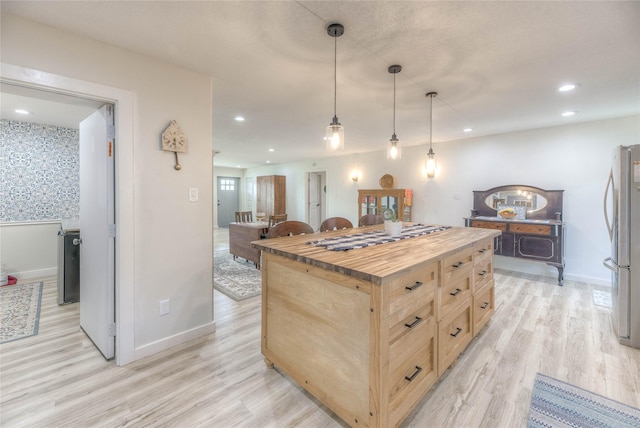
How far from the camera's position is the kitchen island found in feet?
4.46

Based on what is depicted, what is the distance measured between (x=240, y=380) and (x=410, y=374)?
3.84ft

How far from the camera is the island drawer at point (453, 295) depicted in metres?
1.80

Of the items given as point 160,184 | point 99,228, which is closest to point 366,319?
point 160,184

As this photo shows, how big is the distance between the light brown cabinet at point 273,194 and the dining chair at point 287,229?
6440 mm

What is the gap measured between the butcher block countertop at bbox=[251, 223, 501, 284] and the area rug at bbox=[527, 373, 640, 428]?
1046 millimetres

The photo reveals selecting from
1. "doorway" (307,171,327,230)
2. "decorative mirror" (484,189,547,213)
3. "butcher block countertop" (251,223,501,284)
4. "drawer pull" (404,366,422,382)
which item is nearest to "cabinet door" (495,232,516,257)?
"decorative mirror" (484,189,547,213)

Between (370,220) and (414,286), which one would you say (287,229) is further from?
(370,220)

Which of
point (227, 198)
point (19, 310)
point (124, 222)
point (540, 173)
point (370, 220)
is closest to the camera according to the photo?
point (124, 222)

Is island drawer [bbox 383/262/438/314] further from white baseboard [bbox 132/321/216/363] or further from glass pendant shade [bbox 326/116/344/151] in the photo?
white baseboard [bbox 132/321/216/363]

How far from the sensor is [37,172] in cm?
414

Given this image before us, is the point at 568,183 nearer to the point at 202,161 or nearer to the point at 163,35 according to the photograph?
the point at 202,161

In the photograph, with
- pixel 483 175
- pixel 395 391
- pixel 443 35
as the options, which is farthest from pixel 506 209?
pixel 395 391

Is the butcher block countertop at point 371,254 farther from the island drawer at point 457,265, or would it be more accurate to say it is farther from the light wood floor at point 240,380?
the light wood floor at point 240,380

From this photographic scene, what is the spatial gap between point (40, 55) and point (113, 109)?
449mm
